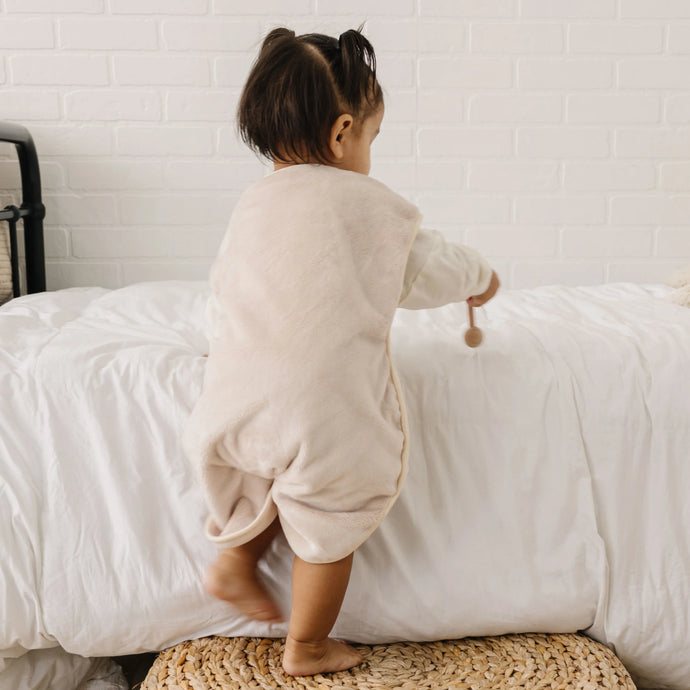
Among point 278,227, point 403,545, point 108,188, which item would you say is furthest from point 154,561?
point 108,188

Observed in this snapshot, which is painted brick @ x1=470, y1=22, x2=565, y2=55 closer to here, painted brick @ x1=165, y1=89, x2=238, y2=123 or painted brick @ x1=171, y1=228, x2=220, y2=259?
painted brick @ x1=165, y1=89, x2=238, y2=123

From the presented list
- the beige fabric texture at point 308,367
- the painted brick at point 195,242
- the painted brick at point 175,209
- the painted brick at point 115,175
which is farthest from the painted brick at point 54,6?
the beige fabric texture at point 308,367

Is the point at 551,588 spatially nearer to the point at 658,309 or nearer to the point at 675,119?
the point at 658,309

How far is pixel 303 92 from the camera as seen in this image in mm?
1111

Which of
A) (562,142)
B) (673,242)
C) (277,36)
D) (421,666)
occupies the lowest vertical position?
(421,666)

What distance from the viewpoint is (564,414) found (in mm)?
1279

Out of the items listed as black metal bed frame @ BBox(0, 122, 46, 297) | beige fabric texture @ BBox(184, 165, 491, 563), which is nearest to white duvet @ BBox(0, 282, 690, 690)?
beige fabric texture @ BBox(184, 165, 491, 563)

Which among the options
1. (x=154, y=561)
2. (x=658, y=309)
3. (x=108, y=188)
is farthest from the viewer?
(x=108, y=188)

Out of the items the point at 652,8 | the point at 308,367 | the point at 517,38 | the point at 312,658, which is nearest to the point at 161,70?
the point at 517,38

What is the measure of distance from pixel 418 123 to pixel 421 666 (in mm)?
1486

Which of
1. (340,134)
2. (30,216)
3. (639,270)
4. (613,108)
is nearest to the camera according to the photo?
(340,134)

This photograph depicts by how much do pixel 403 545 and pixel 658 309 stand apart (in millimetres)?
794

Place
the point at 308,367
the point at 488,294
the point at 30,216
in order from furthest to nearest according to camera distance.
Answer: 1. the point at 30,216
2. the point at 488,294
3. the point at 308,367

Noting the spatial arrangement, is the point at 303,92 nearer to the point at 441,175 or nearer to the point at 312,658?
the point at 312,658
